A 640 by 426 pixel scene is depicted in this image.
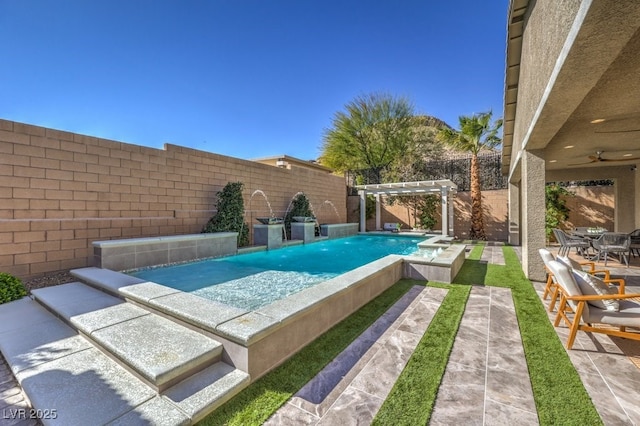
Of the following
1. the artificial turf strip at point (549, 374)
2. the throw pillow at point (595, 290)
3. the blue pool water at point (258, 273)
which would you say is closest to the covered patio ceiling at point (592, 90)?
the throw pillow at point (595, 290)

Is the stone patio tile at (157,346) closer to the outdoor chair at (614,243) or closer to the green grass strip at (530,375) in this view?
the green grass strip at (530,375)

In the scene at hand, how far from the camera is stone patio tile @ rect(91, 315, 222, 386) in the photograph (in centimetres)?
218

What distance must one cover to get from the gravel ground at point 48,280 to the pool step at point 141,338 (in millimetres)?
1364

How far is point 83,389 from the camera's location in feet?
7.06

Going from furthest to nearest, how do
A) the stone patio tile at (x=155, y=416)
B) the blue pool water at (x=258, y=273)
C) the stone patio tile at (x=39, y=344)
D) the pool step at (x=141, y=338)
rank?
the blue pool water at (x=258, y=273)
the stone patio tile at (x=39, y=344)
the pool step at (x=141, y=338)
the stone patio tile at (x=155, y=416)

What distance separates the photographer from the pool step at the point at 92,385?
1890 mm

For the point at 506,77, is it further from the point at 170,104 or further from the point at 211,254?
the point at 170,104

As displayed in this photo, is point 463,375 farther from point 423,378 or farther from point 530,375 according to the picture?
point 530,375

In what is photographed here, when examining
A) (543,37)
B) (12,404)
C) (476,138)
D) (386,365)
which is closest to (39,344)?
(12,404)

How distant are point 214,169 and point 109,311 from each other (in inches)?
248

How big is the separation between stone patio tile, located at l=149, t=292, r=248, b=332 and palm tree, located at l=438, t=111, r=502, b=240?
40.3ft

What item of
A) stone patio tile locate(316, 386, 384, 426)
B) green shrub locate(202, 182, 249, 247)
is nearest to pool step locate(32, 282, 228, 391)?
stone patio tile locate(316, 386, 384, 426)

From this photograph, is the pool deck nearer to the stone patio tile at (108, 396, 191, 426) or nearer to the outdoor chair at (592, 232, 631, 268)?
the stone patio tile at (108, 396, 191, 426)

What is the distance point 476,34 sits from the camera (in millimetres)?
10469
